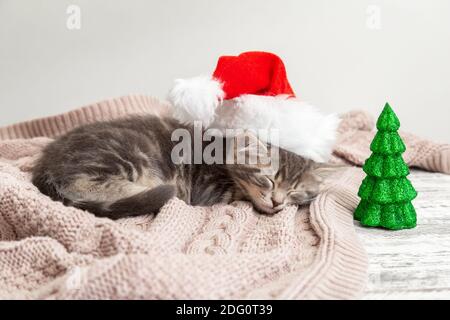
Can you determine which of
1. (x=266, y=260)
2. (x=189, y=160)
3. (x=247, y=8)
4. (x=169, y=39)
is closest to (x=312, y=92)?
(x=247, y=8)

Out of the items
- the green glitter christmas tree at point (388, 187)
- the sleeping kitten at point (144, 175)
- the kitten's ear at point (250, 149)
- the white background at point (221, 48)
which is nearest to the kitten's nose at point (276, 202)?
the sleeping kitten at point (144, 175)

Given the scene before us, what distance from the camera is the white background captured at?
2.21m

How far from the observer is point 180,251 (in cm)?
111

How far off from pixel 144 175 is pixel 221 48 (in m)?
1.00

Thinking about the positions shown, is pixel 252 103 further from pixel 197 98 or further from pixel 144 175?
pixel 144 175

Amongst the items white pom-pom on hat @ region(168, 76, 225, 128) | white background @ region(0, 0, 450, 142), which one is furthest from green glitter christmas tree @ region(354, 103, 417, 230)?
white background @ region(0, 0, 450, 142)

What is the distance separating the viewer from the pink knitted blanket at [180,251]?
2.86 feet

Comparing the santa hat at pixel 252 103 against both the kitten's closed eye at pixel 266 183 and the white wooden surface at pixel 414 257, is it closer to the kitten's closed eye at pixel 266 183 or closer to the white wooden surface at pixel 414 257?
the kitten's closed eye at pixel 266 183

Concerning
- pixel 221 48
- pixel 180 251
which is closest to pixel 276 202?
pixel 180 251

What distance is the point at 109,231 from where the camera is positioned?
3.40ft

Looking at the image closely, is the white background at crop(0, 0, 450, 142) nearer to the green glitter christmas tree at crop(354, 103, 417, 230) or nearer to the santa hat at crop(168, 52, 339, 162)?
the santa hat at crop(168, 52, 339, 162)

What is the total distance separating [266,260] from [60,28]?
5.30ft

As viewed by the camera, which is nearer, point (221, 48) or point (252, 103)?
point (252, 103)

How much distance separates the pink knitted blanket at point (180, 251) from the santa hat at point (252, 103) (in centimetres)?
19
